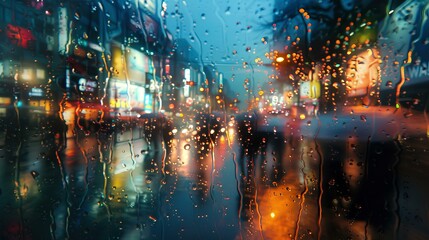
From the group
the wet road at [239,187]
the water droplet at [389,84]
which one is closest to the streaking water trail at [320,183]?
the wet road at [239,187]

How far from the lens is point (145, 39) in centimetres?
522

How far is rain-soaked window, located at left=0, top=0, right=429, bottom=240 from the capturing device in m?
3.91

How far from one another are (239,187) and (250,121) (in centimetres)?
208

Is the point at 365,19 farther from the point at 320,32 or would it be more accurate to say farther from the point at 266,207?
the point at 266,207

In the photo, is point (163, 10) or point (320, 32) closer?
point (163, 10)

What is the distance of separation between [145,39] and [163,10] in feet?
2.00

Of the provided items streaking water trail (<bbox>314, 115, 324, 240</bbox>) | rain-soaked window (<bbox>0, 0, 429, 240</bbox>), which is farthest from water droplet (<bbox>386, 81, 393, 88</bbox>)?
streaking water trail (<bbox>314, 115, 324, 240</bbox>)

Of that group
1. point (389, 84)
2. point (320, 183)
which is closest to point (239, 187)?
point (320, 183)

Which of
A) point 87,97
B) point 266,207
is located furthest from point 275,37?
point 87,97

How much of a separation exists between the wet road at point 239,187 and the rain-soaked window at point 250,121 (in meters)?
0.03

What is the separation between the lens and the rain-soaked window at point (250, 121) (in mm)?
3906

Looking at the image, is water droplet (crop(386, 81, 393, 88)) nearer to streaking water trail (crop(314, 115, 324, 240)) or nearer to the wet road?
the wet road

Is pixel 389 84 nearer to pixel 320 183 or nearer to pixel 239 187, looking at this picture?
pixel 320 183

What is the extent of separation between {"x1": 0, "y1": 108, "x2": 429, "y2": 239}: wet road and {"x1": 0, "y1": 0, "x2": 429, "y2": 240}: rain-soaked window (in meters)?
0.03
